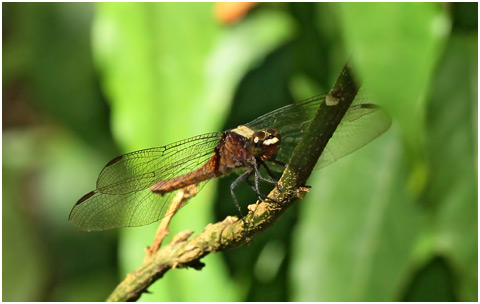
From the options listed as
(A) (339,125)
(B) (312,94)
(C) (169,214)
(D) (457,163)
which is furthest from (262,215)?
(D) (457,163)

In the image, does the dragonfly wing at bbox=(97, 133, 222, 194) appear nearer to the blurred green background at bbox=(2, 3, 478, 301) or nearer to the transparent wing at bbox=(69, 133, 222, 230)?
the transparent wing at bbox=(69, 133, 222, 230)

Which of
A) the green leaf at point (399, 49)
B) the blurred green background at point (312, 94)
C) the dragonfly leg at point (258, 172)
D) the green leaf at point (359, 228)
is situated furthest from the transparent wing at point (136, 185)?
the green leaf at point (359, 228)

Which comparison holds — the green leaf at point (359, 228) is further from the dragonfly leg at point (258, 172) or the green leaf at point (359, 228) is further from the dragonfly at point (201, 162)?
the dragonfly leg at point (258, 172)

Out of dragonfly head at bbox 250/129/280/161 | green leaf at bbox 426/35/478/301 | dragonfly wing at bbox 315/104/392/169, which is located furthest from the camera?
green leaf at bbox 426/35/478/301

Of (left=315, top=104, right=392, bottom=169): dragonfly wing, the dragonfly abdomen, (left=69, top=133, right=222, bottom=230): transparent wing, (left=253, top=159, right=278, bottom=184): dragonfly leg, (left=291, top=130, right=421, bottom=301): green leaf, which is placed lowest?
(left=291, top=130, right=421, bottom=301): green leaf

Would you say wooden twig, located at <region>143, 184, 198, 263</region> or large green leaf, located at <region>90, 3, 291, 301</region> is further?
large green leaf, located at <region>90, 3, 291, 301</region>

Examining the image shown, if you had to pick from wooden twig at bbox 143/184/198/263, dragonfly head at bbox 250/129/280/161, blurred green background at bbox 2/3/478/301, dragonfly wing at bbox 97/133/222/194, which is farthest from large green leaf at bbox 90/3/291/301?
dragonfly head at bbox 250/129/280/161

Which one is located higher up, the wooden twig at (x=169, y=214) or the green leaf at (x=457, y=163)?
the wooden twig at (x=169, y=214)

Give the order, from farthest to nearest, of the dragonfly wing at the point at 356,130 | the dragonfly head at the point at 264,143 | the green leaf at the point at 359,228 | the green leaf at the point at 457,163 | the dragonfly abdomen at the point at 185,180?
the green leaf at the point at 359,228, the green leaf at the point at 457,163, the dragonfly wing at the point at 356,130, the dragonfly abdomen at the point at 185,180, the dragonfly head at the point at 264,143

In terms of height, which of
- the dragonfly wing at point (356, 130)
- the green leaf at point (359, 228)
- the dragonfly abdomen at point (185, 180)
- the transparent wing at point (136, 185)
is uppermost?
the transparent wing at point (136, 185)
